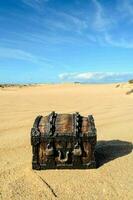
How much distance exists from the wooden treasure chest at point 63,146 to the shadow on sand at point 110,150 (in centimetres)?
37

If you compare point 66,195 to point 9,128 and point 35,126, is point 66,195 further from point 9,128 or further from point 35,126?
point 9,128

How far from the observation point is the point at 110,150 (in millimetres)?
6566

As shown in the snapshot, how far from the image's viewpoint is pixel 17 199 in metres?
4.31

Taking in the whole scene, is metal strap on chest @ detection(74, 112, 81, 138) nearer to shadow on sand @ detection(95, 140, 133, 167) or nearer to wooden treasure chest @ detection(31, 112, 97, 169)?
wooden treasure chest @ detection(31, 112, 97, 169)

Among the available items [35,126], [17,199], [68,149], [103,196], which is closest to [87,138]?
[68,149]

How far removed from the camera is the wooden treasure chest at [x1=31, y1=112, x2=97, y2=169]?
17.7ft

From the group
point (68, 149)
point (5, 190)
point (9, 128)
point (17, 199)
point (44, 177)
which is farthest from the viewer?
point (9, 128)

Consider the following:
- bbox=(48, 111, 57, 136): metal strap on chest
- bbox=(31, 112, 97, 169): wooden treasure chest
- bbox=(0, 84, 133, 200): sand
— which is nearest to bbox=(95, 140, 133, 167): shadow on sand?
bbox=(0, 84, 133, 200): sand

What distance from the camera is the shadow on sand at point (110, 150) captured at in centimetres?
602

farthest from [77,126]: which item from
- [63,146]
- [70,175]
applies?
[70,175]

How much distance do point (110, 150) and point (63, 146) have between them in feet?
4.68

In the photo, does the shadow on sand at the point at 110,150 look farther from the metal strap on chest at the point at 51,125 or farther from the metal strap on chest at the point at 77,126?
the metal strap on chest at the point at 51,125

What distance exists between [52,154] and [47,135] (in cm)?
30

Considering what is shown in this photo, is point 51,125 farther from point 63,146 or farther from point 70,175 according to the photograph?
point 70,175
